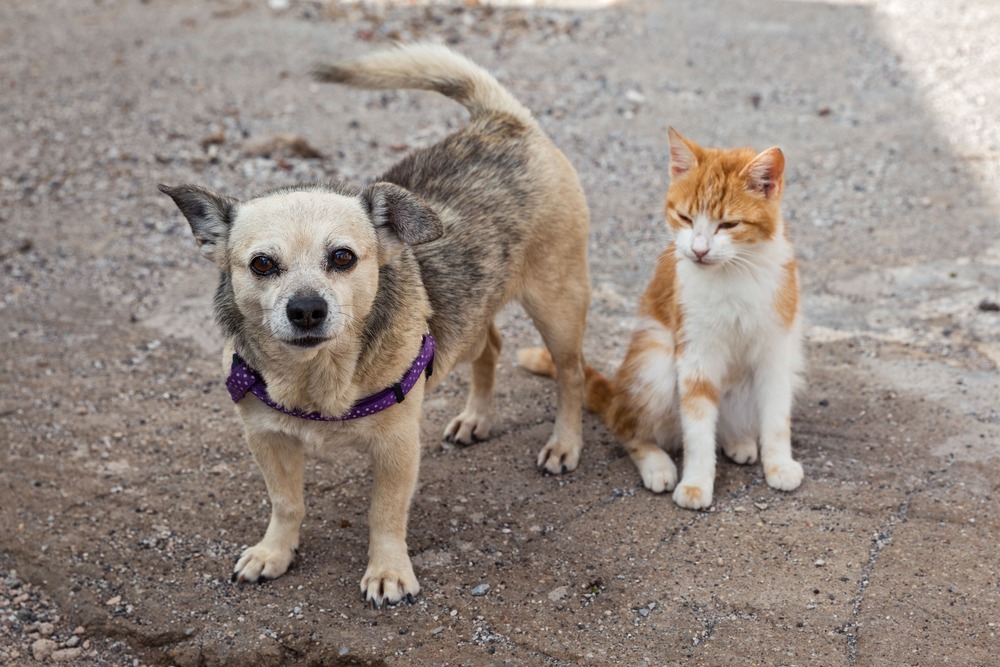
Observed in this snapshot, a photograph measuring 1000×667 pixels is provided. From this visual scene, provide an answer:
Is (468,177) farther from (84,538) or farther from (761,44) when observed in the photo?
(761,44)

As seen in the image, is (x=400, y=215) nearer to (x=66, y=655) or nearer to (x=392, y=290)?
(x=392, y=290)

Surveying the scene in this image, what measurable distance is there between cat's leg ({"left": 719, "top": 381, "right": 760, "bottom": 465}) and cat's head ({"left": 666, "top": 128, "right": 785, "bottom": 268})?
Result: 0.67 meters

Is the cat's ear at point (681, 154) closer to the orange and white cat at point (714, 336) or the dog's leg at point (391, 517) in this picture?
the orange and white cat at point (714, 336)

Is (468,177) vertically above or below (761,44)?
above

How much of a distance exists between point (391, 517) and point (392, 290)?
833 millimetres

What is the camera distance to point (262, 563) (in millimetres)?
3945

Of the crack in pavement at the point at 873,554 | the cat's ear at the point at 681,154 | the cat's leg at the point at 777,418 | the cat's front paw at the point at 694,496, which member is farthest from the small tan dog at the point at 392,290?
the crack in pavement at the point at 873,554

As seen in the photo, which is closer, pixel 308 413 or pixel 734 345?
pixel 308 413

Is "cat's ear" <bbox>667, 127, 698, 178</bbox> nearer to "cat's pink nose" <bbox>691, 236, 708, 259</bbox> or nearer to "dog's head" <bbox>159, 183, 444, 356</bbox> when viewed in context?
"cat's pink nose" <bbox>691, 236, 708, 259</bbox>

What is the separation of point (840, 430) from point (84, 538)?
3.22 metres

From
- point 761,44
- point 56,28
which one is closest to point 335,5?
point 56,28

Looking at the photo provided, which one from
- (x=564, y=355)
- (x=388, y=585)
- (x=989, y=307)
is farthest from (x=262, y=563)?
(x=989, y=307)

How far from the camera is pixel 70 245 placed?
22.2ft

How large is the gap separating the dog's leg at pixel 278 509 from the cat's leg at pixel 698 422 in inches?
58.9
